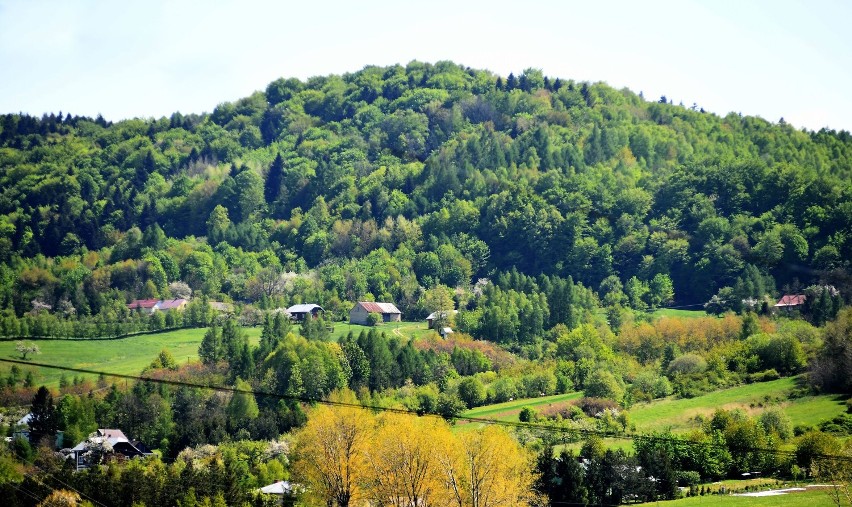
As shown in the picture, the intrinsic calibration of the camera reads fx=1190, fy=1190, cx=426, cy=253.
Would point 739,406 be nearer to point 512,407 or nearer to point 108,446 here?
point 512,407

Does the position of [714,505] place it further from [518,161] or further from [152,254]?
[518,161]

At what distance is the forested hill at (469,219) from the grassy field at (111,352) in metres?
17.9

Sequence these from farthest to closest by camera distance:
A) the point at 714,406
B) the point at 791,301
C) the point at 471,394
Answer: the point at 791,301 < the point at 471,394 < the point at 714,406

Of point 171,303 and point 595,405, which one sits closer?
point 595,405

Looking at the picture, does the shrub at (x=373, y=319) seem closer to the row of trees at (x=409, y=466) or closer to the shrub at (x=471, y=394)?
the shrub at (x=471, y=394)

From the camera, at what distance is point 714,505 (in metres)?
58.5

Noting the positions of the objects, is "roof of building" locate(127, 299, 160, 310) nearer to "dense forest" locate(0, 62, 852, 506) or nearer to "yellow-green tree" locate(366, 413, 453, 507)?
"dense forest" locate(0, 62, 852, 506)

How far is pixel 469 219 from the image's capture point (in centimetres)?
16462

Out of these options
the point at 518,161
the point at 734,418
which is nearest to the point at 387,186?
the point at 518,161

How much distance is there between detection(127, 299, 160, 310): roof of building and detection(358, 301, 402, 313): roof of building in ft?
82.3

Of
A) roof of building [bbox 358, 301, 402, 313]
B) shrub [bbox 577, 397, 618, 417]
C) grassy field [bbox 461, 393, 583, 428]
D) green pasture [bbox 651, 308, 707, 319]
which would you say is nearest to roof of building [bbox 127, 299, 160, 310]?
roof of building [bbox 358, 301, 402, 313]

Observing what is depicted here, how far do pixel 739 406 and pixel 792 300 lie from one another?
45.2 m

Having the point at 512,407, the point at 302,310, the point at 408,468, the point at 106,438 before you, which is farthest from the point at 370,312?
the point at 408,468

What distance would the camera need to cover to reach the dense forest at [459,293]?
68500 millimetres
